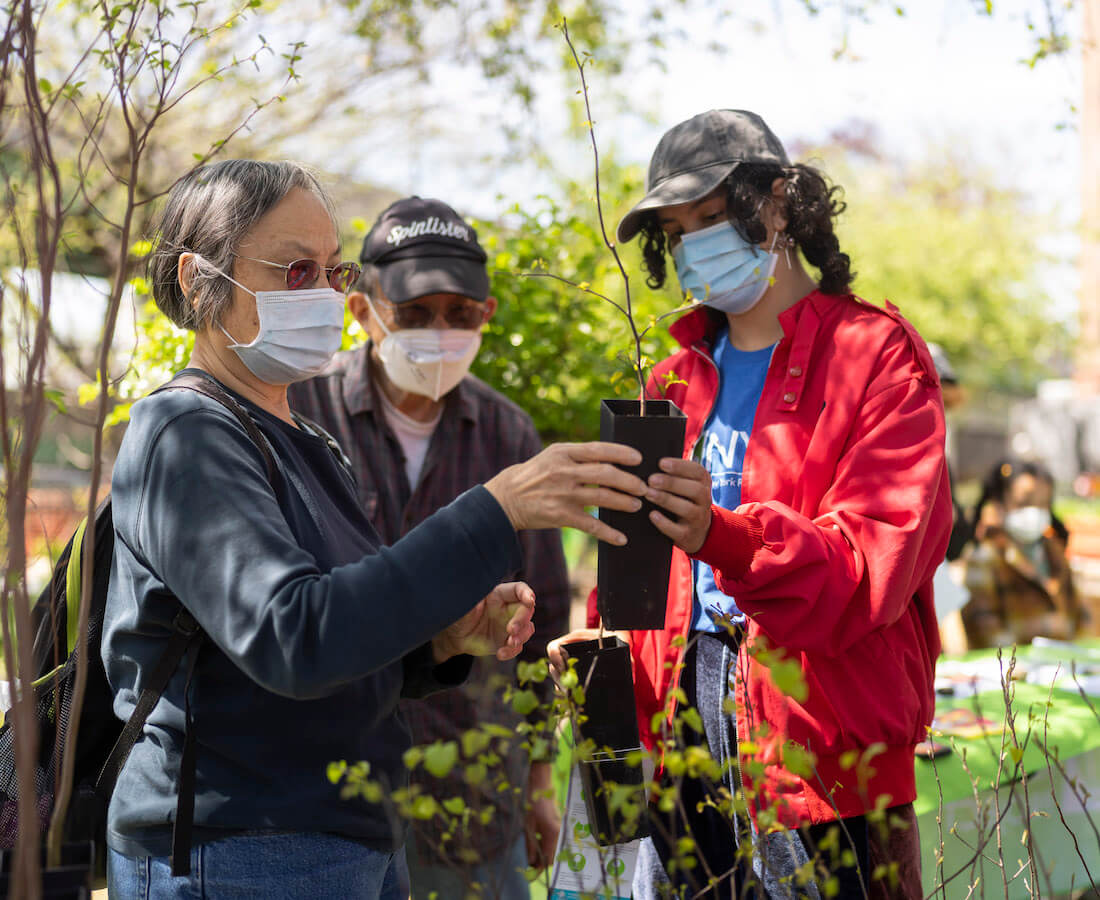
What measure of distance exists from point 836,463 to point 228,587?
126 centimetres

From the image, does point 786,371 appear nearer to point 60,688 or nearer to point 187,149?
point 60,688

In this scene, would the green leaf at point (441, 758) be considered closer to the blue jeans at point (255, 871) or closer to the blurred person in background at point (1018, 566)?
the blue jeans at point (255, 871)

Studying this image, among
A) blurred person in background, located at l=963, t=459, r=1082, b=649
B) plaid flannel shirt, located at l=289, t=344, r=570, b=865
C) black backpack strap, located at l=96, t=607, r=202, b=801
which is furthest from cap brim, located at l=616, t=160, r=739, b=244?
blurred person in background, located at l=963, t=459, r=1082, b=649

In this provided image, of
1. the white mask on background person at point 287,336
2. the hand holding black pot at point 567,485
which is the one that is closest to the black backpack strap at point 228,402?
the white mask on background person at point 287,336

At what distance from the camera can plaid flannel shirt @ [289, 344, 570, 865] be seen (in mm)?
2965

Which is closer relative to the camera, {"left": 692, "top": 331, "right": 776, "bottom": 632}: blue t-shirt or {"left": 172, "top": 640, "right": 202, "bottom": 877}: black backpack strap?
{"left": 172, "top": 640, "right": 202, "bottom": 877}: black backpack strap

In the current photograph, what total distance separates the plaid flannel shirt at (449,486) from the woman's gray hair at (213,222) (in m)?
1.25

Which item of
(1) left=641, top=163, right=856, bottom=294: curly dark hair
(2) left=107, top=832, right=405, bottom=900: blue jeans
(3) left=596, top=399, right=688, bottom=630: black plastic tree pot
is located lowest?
(2) left=107, top=832, right=405, bottom=900: blue jeans

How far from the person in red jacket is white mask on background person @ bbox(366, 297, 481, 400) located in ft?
2.82

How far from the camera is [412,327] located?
320cm

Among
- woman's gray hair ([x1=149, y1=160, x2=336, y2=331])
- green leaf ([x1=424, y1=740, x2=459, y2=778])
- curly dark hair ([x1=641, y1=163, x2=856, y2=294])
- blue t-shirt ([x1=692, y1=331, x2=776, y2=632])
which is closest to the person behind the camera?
green leaf ([x1=424, y1=740, x2=459, y2=778])

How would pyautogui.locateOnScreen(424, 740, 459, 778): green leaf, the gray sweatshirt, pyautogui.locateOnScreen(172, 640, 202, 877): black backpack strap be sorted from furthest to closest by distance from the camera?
pyautogui.locateOnScreen(172, 640, 202, 877): black backpack strap, the gray sweatshirt, pyautogui.locateOnScreen(424, 740, 459, 778): green leaf

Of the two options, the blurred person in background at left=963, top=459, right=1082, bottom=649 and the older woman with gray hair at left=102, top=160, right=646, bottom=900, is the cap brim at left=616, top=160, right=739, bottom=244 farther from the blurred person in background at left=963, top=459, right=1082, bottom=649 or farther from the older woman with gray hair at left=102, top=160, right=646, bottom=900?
the blurred person in background at left=963, top=459, right=1082, bottom=649

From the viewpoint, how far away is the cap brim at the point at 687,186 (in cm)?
232
